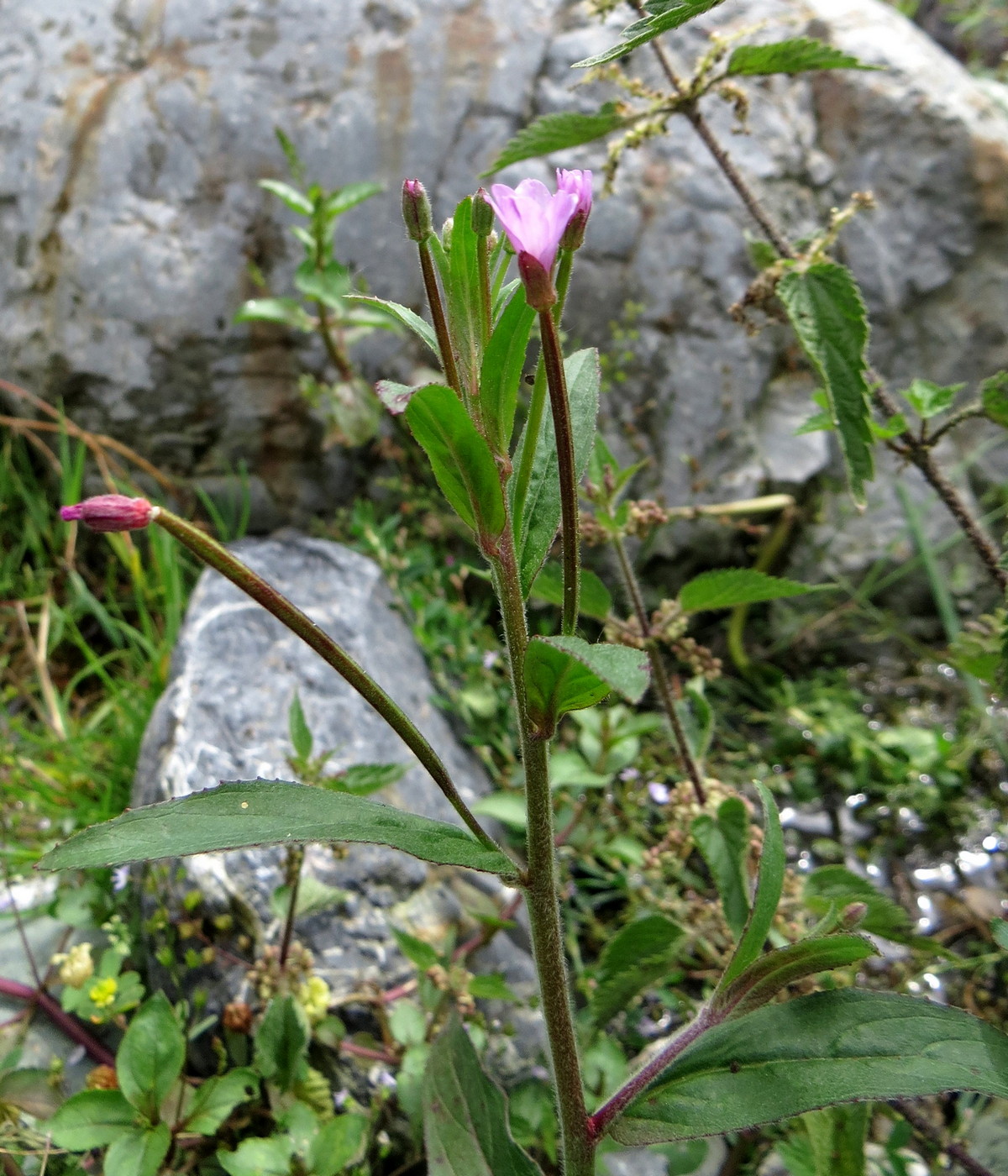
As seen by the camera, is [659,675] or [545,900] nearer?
[545,900]

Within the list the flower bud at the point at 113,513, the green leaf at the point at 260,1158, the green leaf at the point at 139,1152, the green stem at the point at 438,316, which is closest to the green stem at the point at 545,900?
the green stem at the point at 438,316

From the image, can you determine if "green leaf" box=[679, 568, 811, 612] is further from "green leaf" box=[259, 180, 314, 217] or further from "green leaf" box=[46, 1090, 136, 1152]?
"green leaf" box=[259, 180, 314, 217]

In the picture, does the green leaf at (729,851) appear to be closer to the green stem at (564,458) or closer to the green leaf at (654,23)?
the green stem at (564,458)

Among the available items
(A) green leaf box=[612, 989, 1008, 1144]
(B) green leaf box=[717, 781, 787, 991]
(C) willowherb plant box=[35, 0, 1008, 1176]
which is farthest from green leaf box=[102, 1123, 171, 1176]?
(B) green leaf box=[717, 781, 787, 991]

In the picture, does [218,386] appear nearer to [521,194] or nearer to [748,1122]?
[521,194]

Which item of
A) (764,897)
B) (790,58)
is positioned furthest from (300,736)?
(790,58)

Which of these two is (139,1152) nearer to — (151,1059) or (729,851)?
(151,1059)
